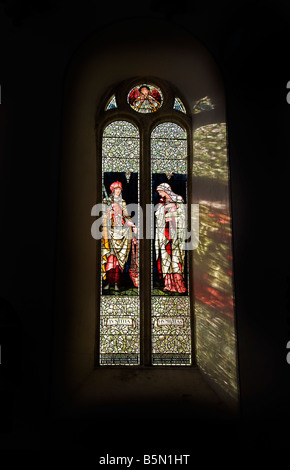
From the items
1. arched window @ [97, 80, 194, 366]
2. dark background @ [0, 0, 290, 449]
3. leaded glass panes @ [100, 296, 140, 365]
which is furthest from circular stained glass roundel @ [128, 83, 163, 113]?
leaded glass panes @ [100, 296, 140, 365]

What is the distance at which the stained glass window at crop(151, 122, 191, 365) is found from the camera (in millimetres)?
3646

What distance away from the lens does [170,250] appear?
3.86 m

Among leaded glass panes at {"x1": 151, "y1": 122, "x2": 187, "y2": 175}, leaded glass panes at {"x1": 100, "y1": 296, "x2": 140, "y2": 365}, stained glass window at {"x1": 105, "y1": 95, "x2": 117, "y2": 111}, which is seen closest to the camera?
leaded glass panes at {"x1": 100, "y1": 296, "x2": 140, "y2": 365}

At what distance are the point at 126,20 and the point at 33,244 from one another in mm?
2002

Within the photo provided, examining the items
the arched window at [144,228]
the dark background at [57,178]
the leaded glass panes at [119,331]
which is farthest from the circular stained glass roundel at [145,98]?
the leaded glass panes at [119,331]

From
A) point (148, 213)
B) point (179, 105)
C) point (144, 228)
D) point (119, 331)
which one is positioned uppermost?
point (179, 105)

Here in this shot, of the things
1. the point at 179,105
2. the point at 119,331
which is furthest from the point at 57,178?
the point at 179,105

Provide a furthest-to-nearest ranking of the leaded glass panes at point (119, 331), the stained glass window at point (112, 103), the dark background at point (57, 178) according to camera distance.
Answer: the stained glass window at point (112, 103)
the leaded glass panes at point (119, 331)
the dark background at point (57, 178)

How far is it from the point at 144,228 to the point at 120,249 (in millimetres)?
290

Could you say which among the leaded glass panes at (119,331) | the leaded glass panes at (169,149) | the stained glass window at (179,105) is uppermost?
the stained glass window at (179,105)

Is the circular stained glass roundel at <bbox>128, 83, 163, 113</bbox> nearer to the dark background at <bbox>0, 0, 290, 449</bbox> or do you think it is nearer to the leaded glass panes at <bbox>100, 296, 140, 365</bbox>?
the dark background at <bbox>0, 0, 290, 449</bbox>

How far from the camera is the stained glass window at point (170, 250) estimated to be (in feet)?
12.0

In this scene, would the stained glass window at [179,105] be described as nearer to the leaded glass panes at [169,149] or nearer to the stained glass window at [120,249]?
the leaded glass panes at [169,149]

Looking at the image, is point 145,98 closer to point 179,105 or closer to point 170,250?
point 179,105
